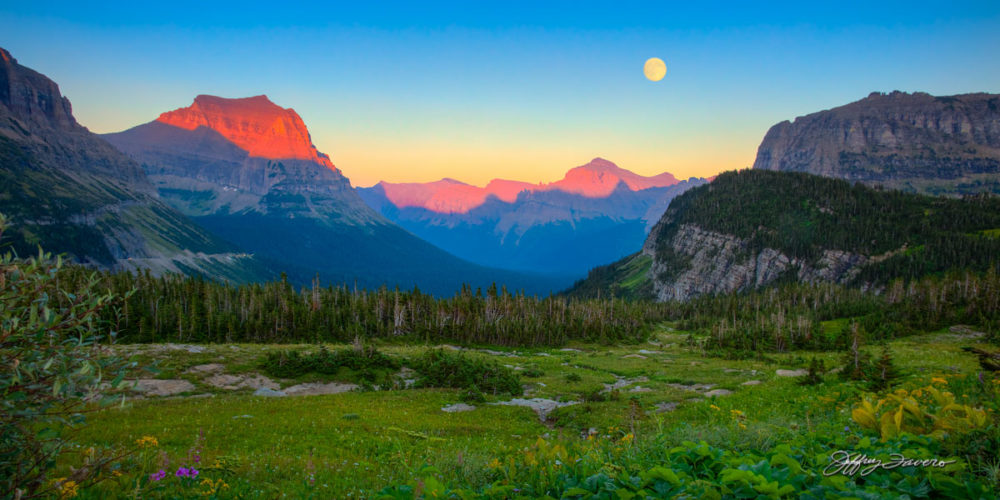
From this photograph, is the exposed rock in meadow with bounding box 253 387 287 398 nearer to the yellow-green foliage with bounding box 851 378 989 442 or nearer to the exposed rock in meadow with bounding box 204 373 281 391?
the exposed rock in meadow with bounding box 204 373 281 391

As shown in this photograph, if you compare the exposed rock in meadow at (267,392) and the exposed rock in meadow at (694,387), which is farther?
the exposed rock in meadow at (694,387)

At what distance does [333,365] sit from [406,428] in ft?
74.7

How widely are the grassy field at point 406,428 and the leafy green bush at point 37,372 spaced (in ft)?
2.56

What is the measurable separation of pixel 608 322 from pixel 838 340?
176 feet

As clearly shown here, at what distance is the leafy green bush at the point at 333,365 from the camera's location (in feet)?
137

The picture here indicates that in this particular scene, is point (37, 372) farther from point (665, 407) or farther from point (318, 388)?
point (318, 388)

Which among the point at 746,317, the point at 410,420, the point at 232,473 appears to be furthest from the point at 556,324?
the point at 232,473

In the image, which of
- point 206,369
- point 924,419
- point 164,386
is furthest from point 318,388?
point 924,419

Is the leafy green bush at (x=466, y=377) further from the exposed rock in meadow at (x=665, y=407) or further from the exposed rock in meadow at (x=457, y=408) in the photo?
the exposed rock in meadow at (x=665, y=407)

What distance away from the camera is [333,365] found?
43.2m

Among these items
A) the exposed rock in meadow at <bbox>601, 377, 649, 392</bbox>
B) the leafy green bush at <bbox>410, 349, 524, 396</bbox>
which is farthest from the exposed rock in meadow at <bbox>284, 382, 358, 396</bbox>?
the exposed rock in meadow at <bbox>601, 377, 649, 392</bbox>

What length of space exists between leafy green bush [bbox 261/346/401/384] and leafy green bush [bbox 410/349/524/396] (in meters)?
4.10

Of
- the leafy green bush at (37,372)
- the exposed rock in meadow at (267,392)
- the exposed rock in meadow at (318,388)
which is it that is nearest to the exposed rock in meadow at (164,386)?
the exposed rock in meadow at (267,392)

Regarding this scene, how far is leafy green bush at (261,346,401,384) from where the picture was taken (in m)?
41.8
